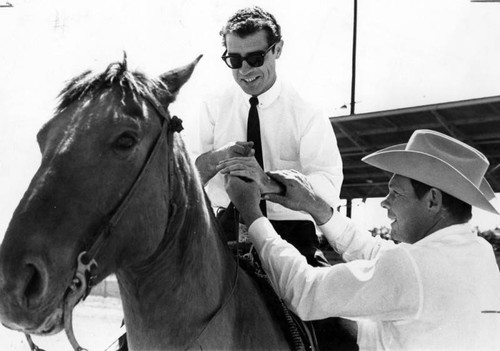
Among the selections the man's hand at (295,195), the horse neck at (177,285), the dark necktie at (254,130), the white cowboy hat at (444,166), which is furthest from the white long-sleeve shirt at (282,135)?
the horse neck at (177,285)

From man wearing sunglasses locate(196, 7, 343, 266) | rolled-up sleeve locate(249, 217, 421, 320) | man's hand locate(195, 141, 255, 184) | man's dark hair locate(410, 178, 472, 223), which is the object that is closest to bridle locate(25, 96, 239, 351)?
rolled-up sleeve locate(249, 217, 421, 320)

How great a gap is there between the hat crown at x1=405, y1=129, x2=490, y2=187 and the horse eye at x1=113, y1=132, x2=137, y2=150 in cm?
138

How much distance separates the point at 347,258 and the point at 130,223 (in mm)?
1761

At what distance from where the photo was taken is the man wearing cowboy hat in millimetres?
2480

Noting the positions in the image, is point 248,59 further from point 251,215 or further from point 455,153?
point 455,153

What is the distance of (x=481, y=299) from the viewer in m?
2.54

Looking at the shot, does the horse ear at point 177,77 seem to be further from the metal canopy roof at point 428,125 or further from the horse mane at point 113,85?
the metal canopy roof at point 428,125

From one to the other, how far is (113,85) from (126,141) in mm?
326

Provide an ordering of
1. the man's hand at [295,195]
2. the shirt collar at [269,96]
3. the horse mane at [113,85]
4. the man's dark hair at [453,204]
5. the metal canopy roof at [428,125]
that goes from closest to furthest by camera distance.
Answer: the horse mane at [113,85] < the man's dark hair at [453,204] < the man's hand at [295,195] < the shirt collar at [269,96] < the metal canopy roof at [428,125]

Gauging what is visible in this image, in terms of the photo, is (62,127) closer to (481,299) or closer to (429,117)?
(481,299)

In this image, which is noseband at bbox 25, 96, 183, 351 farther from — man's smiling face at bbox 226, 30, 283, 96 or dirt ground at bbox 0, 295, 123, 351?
dirt ground at bbox 0, 295, 123, 351

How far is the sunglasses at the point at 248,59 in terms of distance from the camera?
3.71 m

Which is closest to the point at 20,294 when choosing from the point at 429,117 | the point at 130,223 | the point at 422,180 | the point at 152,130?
the point at 130,223

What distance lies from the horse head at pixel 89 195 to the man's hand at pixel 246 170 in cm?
43
